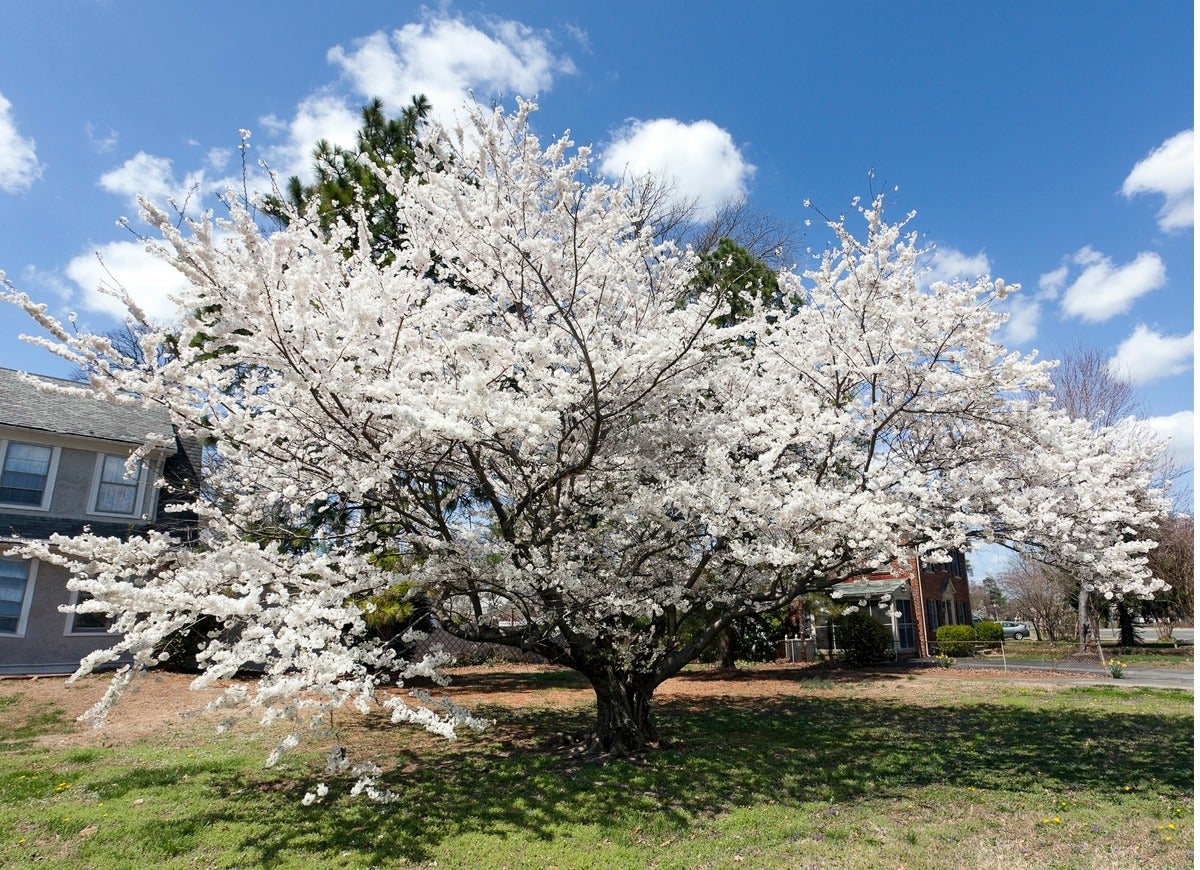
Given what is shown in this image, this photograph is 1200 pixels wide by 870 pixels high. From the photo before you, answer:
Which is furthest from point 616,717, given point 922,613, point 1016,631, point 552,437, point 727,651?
point 1016,631

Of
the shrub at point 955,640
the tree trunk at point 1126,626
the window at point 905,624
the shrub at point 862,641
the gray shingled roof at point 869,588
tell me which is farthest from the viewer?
the tree trunk at point 1126,626

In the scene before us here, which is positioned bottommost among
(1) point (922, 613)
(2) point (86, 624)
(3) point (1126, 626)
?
(3) point (1126, 626)

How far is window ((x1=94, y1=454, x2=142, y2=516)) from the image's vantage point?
15867mm

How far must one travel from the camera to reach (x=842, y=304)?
8.06 meters

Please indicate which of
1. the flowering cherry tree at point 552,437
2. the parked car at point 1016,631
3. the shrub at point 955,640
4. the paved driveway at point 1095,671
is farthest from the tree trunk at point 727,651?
the parked car at point 1016,631

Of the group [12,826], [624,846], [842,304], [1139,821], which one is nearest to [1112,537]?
[1139,821]

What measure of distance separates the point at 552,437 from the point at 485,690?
371 inches

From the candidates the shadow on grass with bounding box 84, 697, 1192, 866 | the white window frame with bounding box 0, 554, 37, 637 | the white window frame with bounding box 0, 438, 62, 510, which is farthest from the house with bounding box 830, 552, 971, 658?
the white window frame with bounding box 0, 438, 62, 510

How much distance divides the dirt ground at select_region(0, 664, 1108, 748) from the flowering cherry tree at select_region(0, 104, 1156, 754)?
5.07 ft

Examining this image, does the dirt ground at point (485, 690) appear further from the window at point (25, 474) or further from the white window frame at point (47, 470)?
the window at point (25, 474)

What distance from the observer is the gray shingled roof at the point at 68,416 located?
49.7 feet

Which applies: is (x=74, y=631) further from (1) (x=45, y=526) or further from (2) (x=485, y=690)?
(2) (x=485, y=690)

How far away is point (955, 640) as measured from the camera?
945 inches

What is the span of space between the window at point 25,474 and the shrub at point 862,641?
65.1 ft
